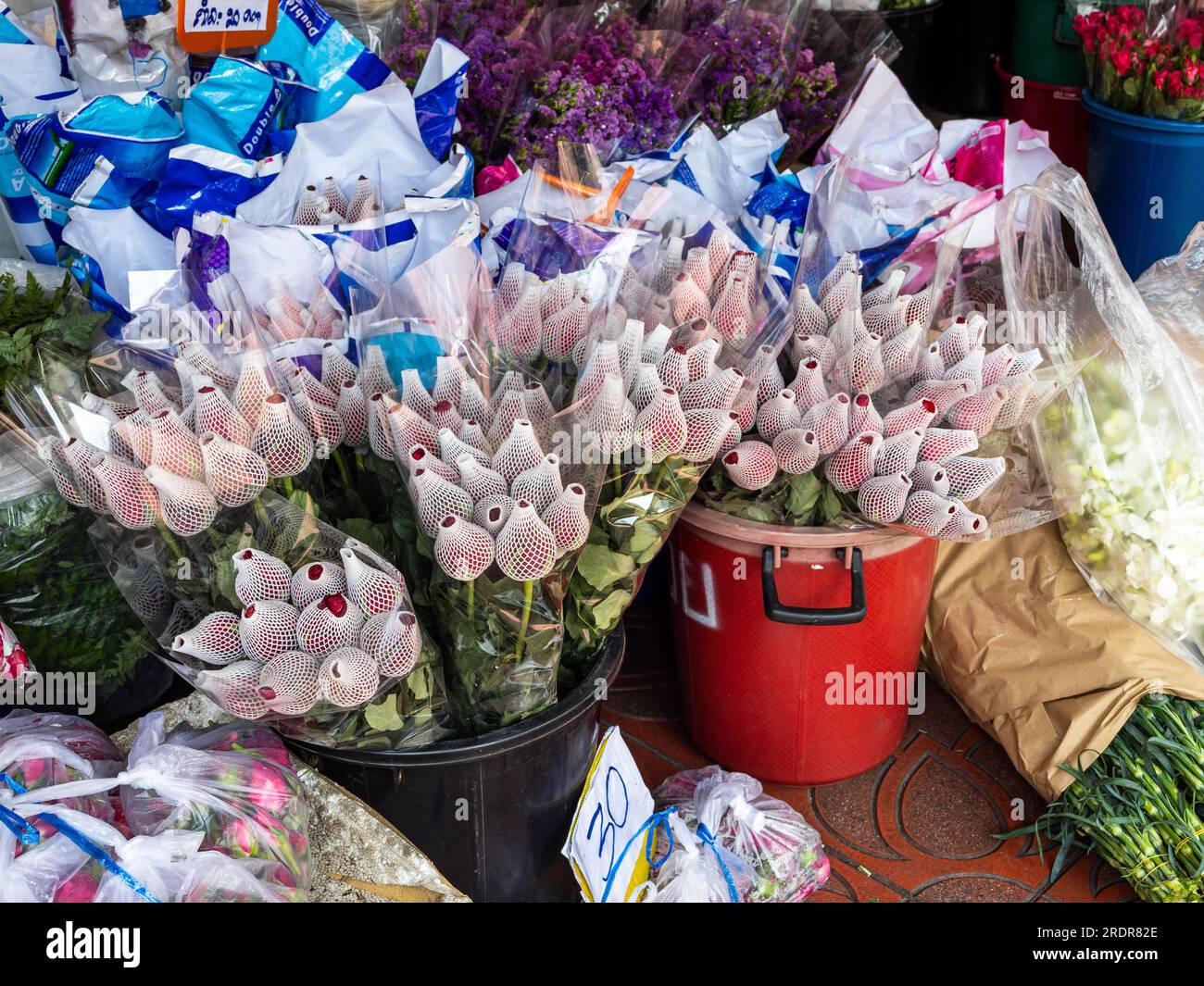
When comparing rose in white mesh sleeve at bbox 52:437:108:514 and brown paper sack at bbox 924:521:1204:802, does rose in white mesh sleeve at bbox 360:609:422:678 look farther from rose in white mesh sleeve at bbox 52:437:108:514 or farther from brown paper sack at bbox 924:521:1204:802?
brown paper sack at bbox 924:521:1204:802

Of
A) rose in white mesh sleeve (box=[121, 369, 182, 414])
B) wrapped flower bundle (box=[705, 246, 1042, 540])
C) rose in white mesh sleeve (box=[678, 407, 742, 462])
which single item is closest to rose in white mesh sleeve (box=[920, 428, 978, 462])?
wrapped flower bundle (box=[705, 246, 1042, 540])

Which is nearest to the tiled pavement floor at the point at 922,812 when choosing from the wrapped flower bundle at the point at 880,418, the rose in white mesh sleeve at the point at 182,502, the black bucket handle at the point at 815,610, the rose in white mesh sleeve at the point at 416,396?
the black bucket handle at the point at 815,610

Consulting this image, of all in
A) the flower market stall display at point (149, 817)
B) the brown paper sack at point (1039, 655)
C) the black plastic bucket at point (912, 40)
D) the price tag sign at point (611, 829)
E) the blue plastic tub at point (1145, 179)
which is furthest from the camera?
the black plastic bucket at point (912, 40)

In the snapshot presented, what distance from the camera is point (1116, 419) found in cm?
205

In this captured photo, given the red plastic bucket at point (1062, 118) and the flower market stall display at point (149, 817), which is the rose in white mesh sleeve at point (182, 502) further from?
the red plastic bucket at point (1062, 118)

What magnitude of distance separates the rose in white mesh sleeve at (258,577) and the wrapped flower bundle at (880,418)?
72 cm

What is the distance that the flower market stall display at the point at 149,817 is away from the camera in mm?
1293

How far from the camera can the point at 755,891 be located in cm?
196

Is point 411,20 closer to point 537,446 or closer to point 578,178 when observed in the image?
point 578,178

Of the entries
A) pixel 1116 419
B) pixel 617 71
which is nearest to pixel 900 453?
pixel 1116 419

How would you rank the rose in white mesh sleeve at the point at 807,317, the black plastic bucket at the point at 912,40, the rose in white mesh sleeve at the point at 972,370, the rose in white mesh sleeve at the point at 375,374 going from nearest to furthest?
the rose in white mesh sleeve at the point at 375,374
the rose in white mesh sleeve at the point at 972,370
the rose in white mesh sleeve at the point at 807,317
the black plastic bucket at the point at 912,40

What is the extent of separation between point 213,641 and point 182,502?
17cm

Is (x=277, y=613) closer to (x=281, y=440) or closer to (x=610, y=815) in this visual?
(x=281, y=440)

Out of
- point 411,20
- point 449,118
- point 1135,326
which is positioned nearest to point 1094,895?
point 1135,326
